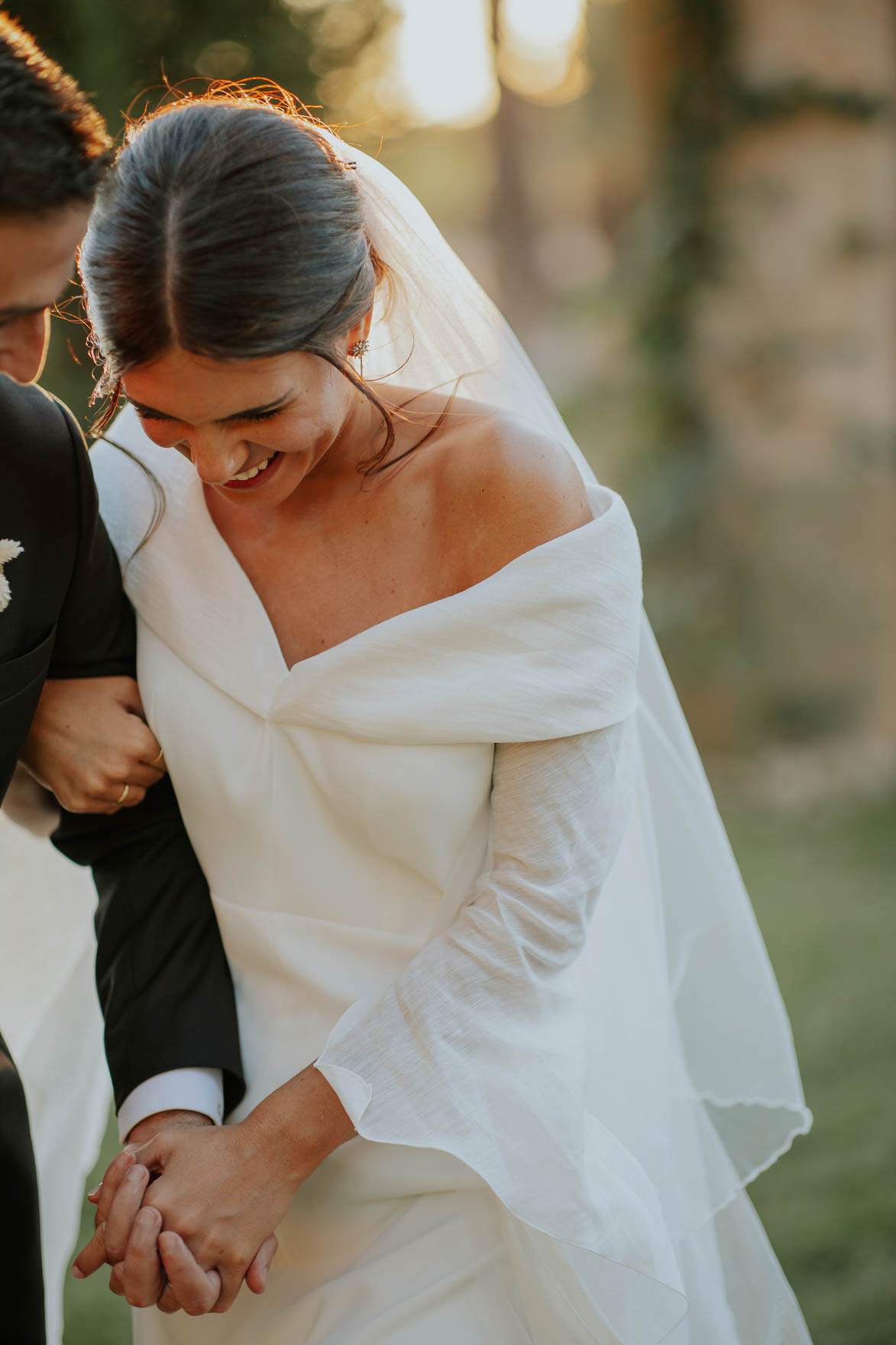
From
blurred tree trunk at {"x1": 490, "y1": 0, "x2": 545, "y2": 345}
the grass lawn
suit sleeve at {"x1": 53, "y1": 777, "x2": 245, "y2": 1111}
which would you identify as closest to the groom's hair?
suit sleeve at {"x1": 53, "y1": 777, "x2": 245, "y2": 1111}

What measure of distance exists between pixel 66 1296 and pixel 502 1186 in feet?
7.08

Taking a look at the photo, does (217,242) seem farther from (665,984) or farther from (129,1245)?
(665,984)

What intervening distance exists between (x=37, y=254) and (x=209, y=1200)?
1168 mm

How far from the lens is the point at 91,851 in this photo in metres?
1.92

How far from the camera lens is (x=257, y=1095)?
1799 mm

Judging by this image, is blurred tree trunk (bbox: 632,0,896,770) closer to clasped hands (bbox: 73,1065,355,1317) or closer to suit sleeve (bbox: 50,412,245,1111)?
suit sleeve (bbox: 50,412,245,1111)

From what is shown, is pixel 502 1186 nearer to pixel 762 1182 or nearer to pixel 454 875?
pixel 454 875

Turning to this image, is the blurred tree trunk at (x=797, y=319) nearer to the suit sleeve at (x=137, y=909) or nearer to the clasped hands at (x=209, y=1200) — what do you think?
the suit sleeve at (x=137, y=909)

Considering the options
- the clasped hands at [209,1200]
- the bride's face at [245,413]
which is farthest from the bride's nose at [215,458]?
the clasped hands at [209,1200]

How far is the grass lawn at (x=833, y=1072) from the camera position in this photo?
299 centimetres

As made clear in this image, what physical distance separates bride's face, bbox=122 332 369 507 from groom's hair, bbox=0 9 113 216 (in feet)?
0.73

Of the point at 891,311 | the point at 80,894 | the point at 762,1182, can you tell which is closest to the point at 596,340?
the point at 891,311

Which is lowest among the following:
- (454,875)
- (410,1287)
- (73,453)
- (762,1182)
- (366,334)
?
(762,1182)

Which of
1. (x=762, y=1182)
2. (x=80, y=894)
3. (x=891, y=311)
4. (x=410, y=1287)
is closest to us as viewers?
(x=410, y=1287)
